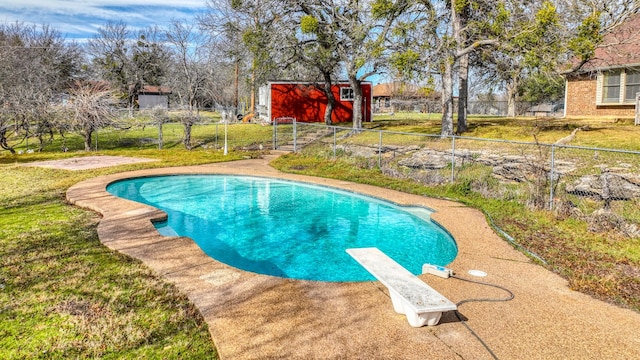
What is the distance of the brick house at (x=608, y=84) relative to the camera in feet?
57.5

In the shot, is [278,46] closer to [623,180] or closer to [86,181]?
[86,181]

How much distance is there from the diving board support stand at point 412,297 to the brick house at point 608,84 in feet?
53.1

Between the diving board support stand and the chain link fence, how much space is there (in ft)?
14.8

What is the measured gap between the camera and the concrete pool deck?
3.55 metres

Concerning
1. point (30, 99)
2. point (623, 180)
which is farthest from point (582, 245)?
point (30, 99)

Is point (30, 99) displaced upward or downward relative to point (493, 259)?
upward

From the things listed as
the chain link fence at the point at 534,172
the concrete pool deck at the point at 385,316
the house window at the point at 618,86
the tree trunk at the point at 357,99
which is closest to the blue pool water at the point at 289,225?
the concrete pool deck at the point at 385,316

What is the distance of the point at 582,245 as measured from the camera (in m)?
6.47

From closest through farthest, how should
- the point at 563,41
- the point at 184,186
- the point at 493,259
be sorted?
the point at 493,259
the point at 184,186
the point at 563,41

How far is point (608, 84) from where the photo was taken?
1898 cm

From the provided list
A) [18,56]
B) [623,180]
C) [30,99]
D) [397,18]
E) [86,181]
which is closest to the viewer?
[623,180]

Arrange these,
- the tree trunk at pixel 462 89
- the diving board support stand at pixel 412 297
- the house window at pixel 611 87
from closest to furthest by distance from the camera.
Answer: the diving board support stand at pixel 412 297
the tree trunk at pixel 462 89
the house window at pixel 611 87

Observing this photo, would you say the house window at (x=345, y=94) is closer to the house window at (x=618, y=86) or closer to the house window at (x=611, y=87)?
the house window at (x=618, y=86)

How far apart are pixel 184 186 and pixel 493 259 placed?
28.9 ft
